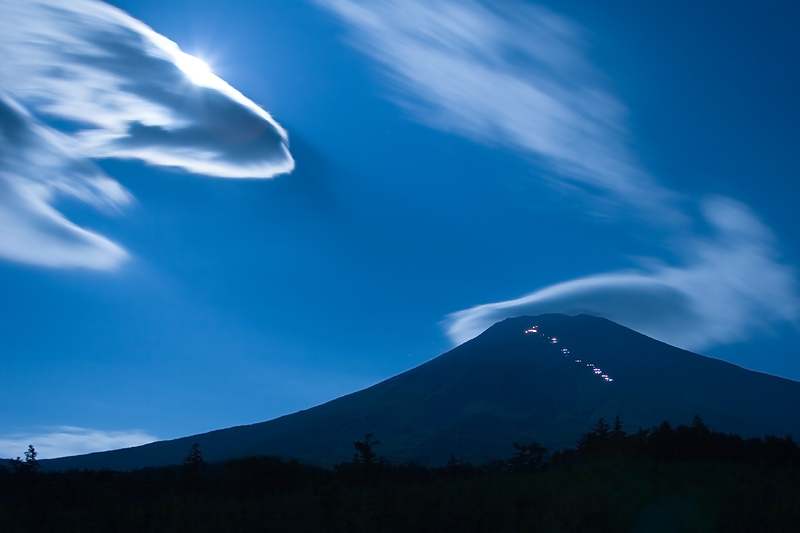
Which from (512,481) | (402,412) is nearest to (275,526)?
(512,481)

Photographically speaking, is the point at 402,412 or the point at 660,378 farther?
the point at 660,378

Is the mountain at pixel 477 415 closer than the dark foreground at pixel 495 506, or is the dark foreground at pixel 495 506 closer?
the dark foreground at pixel 495 506

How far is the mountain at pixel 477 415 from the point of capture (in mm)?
136000

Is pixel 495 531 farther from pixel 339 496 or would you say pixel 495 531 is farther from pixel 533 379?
pixel 533 379

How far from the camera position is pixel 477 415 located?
531ft

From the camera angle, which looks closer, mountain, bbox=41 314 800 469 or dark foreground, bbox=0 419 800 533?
dark foreground, bbox=0 419 800 533

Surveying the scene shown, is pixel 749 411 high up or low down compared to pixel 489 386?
down

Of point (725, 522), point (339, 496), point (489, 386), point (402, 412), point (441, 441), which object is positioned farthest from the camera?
point (489, 386)

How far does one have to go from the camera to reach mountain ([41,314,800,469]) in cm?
13600

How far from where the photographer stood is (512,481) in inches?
583

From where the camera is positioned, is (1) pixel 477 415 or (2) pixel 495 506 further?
(1) pixel 477 415

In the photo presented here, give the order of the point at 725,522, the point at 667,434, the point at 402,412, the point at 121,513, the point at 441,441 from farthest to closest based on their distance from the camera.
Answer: the point at 402,412, the point at 441,441, the point at 667,434, the point at 121,513, the point at 725,522

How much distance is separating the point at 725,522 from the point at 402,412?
156 metres

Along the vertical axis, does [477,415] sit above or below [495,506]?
above
